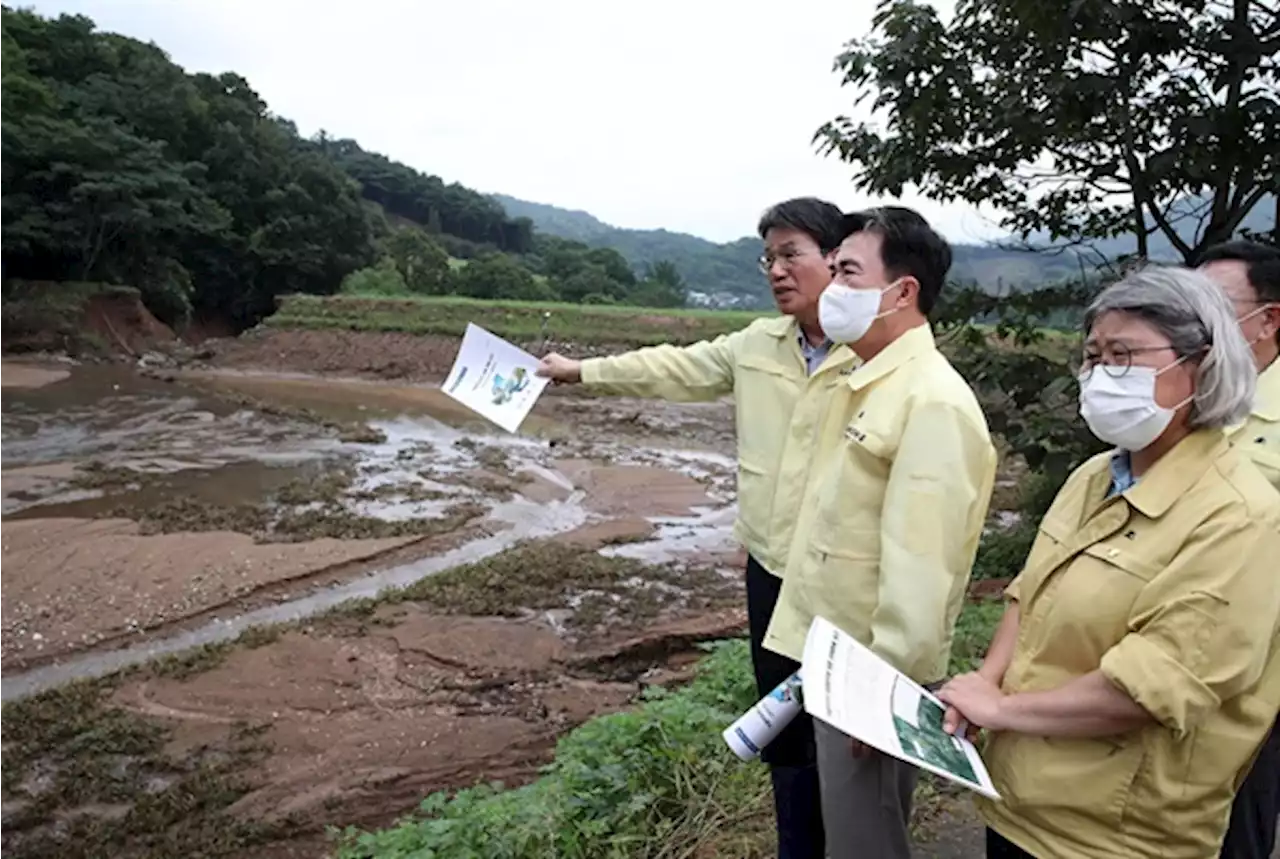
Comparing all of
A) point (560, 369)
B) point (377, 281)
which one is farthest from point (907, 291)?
point (377, 281)

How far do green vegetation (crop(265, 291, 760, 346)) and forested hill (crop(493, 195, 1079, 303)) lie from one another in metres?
3.15

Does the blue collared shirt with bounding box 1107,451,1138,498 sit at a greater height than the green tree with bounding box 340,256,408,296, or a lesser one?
greater

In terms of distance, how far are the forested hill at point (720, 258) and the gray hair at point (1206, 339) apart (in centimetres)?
76

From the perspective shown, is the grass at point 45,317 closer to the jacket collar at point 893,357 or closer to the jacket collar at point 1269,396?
the jacket collar at point 893,357

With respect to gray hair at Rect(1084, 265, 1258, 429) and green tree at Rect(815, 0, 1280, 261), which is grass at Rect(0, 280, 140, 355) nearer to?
green tree at Rect(815, 0, 1280, 261)

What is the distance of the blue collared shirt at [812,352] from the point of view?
8.14 feet

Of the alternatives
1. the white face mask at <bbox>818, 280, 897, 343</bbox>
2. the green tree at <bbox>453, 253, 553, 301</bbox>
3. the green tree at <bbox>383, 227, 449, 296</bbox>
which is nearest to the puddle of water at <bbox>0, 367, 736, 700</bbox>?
the white face mask at <bbox>818, 280, 897, 343</bbox>

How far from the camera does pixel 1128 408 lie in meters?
1.58

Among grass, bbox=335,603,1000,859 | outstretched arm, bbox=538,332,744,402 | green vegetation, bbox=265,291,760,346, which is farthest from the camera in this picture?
green vegetation, bbox=265,291,760,346

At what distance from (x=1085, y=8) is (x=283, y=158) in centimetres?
3734

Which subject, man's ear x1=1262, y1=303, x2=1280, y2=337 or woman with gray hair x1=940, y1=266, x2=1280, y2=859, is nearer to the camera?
woman with gray hair x1=940, y1=266, x2=1280, y2=859

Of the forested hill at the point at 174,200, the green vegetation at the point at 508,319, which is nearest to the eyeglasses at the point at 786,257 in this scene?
the green vegetation at the point at 508,319

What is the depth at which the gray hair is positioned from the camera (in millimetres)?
1534

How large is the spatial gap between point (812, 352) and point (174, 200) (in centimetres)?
3131
